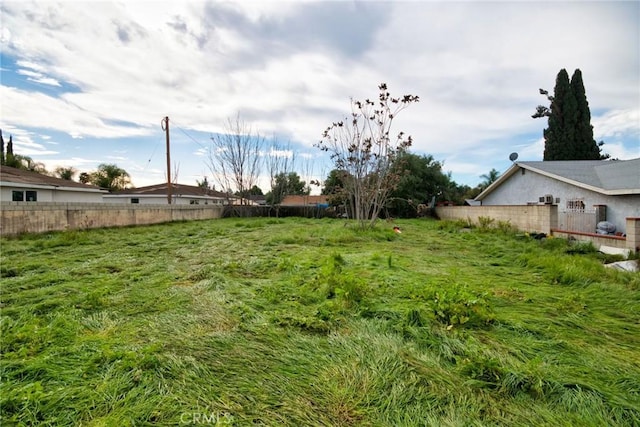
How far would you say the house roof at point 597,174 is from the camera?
8295 mm

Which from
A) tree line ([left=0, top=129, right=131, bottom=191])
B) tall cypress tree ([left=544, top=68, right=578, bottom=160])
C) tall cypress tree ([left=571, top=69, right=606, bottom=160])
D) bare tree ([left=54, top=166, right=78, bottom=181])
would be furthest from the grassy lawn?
bare tree ([left=54, top=166, right=78, bottom=181])

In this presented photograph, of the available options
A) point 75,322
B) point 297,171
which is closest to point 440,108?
point 297,171

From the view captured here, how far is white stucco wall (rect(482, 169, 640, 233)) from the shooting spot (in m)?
8.32

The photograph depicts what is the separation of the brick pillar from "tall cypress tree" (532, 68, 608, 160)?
15595 mm

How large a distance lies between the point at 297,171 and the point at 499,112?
39.2ft

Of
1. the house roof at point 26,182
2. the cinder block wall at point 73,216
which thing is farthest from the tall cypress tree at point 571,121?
the house roof at point 26,182

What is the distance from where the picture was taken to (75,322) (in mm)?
2023

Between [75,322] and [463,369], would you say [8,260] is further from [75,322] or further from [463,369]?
[463,369]

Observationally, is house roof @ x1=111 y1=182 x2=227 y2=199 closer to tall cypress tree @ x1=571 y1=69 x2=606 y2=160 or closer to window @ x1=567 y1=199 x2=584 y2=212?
window @ x1=567 y1=199 x2=584 y2=212

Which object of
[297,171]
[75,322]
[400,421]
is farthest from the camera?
[297,171]

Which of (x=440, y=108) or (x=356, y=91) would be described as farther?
(x=440, y=108)

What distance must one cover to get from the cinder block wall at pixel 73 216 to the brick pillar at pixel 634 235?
1348 centimetres

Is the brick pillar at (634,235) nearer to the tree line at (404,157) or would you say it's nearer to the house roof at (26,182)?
the tree line at (404,157)

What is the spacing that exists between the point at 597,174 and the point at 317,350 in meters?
13.7
